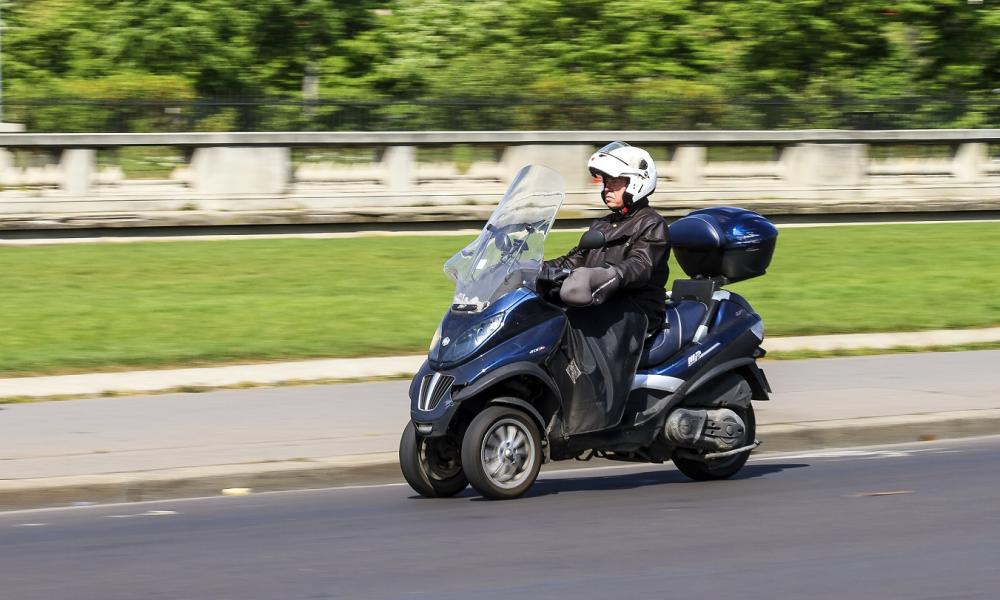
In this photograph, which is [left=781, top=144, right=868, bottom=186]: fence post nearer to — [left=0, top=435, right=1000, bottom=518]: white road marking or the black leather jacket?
[left=0, top=435, right=1000, bottom=518]: white road marking

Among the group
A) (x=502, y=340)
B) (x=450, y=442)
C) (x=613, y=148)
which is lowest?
(x=450, y=442)

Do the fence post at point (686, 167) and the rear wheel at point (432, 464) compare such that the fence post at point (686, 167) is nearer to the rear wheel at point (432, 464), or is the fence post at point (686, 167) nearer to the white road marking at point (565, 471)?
the white road marking at point (565, 471)

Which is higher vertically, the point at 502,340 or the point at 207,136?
the point at 502,340

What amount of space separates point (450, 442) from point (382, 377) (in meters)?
4.35

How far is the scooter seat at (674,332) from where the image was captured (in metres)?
8.48

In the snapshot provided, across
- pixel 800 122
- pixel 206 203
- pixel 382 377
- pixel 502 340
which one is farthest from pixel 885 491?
pixel 800 122

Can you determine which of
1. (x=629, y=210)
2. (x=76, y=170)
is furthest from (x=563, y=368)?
(x=76, y=170)

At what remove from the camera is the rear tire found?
8805 millimetres

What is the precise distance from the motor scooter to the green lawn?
5.32 meters

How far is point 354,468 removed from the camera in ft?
29.7

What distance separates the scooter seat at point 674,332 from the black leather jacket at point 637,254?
0.16 m

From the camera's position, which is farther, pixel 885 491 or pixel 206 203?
pixel 206 203

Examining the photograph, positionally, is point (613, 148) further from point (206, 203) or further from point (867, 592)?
point (206, 203)

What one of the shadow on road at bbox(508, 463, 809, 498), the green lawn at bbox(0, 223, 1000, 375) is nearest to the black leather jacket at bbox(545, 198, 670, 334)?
the shadow on road at bbox(508, 463, 809, 498)
